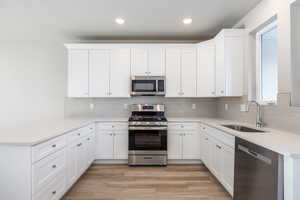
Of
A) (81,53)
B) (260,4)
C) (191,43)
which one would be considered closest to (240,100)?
(260,4)

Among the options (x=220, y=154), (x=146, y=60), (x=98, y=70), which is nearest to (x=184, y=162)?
(x=220, y=154)

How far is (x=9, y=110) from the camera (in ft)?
13.8

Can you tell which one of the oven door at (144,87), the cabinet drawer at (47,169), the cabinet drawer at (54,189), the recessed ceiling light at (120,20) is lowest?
the cabinet drawer at (54,189)

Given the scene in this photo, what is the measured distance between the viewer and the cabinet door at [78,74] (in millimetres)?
3762

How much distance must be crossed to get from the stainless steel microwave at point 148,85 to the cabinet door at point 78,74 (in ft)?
3.12

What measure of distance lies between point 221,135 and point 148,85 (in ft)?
5.73

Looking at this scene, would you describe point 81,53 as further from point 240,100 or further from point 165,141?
point 240,100

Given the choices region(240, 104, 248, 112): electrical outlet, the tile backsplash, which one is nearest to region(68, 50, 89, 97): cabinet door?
the tile backsplash

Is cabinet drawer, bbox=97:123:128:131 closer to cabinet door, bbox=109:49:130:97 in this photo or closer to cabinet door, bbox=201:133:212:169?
Result: cabinet door, bbox=109:49:130:97

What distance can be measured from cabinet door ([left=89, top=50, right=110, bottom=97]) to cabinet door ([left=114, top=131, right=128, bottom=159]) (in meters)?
0.88

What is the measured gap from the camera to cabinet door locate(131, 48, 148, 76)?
3775 millimetres

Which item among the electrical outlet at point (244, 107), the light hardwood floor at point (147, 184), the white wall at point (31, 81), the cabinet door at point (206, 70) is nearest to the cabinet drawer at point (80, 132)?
the light hardwood floor at point (147, 184)

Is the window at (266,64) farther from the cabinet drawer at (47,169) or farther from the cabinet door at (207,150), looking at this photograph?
the cabinet drawer at (47,169)

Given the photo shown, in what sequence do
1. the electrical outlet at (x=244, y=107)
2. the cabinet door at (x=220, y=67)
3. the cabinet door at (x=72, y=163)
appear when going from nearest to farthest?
the cabinet door at (x=72, y=163) < the electrical outlet at (x=244, y=107) < the cabinet door at (x=220, y=67)
